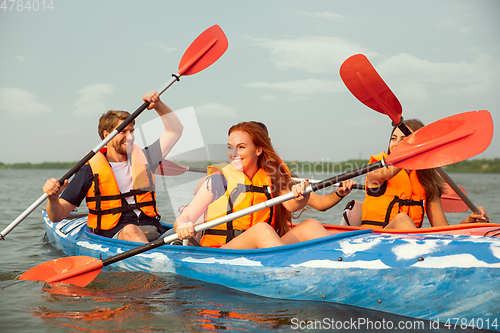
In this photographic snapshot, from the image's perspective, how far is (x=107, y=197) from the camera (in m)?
3.48

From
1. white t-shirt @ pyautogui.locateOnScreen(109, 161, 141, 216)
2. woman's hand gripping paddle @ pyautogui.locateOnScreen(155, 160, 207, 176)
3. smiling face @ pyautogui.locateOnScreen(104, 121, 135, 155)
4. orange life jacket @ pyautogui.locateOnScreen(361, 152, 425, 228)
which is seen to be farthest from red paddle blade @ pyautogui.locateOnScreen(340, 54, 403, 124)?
white t-shirt @ pyautogui.locateOnScreen(109, 161, 141, 216)

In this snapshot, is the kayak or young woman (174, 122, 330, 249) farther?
young woman (174, 122, 330, 249)

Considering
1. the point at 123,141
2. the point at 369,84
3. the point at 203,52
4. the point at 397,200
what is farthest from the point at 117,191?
the point at 397,200

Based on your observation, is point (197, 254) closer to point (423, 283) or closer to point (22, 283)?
point (22, 283)

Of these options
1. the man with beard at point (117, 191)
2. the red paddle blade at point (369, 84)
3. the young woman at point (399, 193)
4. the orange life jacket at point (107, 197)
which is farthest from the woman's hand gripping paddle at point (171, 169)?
the young woman at point (399, 193)

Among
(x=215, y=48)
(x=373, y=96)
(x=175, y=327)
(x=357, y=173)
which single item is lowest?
(x=175, y=327)

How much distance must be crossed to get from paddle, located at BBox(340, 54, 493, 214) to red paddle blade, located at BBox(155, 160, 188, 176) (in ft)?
5.90

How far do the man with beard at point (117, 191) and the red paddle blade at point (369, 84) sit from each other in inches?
62.2

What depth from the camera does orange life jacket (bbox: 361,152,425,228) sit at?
355 centimetres

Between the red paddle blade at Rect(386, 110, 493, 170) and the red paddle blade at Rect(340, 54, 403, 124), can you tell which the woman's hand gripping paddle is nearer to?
the red paddle blade at Rect(386, 110, 493, 170)

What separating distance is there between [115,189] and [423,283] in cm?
255

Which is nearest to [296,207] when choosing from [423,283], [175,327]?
[423,283]

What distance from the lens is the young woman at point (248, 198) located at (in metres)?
2.71

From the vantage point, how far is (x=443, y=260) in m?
2.20
